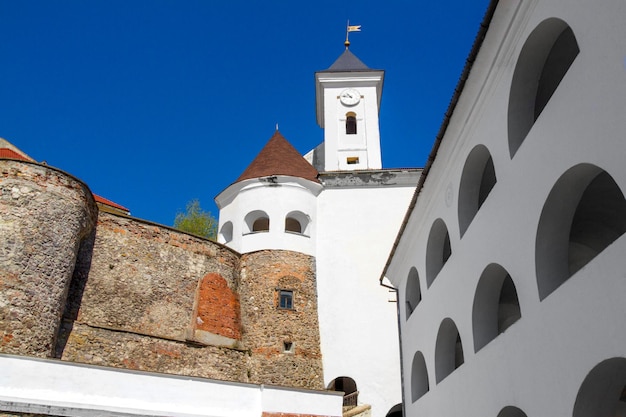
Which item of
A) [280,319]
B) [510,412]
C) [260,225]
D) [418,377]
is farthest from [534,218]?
[260,225]

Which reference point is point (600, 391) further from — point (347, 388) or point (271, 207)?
point (271, 207)

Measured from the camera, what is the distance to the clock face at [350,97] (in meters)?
26.1

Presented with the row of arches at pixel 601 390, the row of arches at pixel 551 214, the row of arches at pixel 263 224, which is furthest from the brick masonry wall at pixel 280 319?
the row of arches at pixel 601 390

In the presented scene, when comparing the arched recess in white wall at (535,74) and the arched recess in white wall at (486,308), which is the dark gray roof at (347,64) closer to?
the arched recess in white wall at (486,308)

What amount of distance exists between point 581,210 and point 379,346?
1166 centimetres

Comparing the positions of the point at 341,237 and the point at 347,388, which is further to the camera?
the point at 341,237

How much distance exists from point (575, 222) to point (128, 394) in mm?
8613

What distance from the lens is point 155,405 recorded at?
11703mm

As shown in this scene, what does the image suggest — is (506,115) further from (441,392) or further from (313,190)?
(313,190)

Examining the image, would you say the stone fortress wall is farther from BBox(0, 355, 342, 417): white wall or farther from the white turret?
BBox(0, 355, 342, 417): white wall

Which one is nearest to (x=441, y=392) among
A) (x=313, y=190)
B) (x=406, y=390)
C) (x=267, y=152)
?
(x=406, y=390)

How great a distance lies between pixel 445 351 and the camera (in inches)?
410

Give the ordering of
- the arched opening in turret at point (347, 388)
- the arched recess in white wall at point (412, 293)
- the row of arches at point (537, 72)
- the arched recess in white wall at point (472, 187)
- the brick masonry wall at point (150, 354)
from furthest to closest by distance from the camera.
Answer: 1. the arched opening in turret at point (347, 388)
2. the brick masonry wall at point (150, 354)
3. the arched recess in white wall at point (412, 293)
4. the arched recess in white wall at point (472, 187)
5. the row of arches at point (537, 72)

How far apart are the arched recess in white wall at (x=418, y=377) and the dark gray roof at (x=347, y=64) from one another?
17277 millimetres
